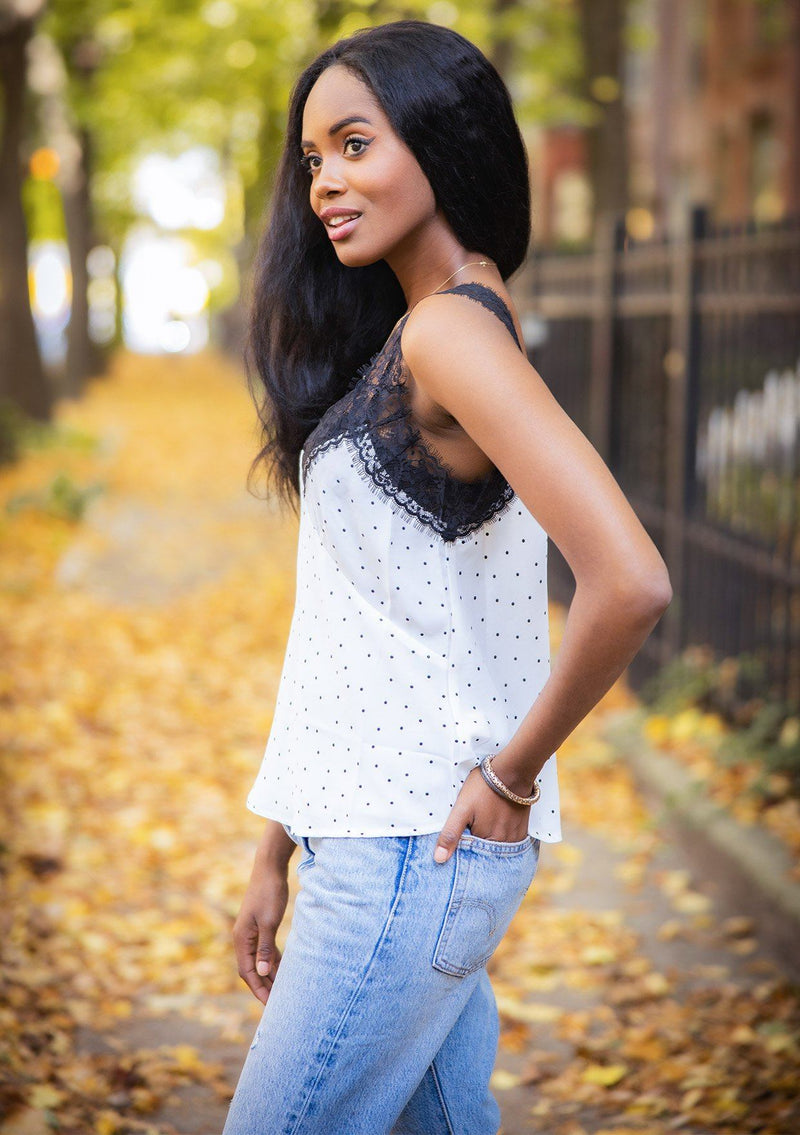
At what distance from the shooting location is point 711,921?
460 centimetres

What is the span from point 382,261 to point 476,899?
3.62 ft

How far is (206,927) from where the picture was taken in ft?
15.1

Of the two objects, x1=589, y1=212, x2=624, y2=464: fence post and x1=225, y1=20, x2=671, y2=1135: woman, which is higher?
x1=589, y1=212, x2=624, y2=464: fence post

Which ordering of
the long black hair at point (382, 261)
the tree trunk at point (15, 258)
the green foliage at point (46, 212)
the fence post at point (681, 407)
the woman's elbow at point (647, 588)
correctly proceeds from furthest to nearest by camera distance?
the green foliage at point (46, 212) < the tree trunk at point (15, 258) < the fence post at point (681, 407) < the long black hair at point (382, 261) < the woman's elbow at point (647, 588)

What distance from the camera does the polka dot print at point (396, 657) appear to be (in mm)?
1776

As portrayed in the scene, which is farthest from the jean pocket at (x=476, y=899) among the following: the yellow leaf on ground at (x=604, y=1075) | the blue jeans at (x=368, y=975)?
the yellow leaf on ground at (x=604, y=1075)

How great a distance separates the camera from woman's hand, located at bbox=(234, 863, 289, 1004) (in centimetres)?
214

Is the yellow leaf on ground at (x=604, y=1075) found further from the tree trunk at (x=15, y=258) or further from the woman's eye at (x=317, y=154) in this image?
the tree trunk at (x=15, y=258)

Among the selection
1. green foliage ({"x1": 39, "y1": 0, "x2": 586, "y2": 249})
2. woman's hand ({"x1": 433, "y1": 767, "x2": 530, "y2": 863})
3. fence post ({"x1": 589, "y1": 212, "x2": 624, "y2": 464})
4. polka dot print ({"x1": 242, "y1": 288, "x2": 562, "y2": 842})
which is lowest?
woman's hand ({"x1": 433, "y1": 767, "x2": 530, "y2": 863})

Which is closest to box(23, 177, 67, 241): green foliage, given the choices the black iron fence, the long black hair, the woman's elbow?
the black iron fence

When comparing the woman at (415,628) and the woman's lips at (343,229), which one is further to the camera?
the woman's lips at (343,229)

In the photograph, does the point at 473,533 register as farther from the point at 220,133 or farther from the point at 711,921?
the point at 220,133

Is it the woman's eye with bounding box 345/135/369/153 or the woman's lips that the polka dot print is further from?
the woman's eye with bounding box 345/135/369/153

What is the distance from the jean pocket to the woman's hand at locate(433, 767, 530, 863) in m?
0.02
